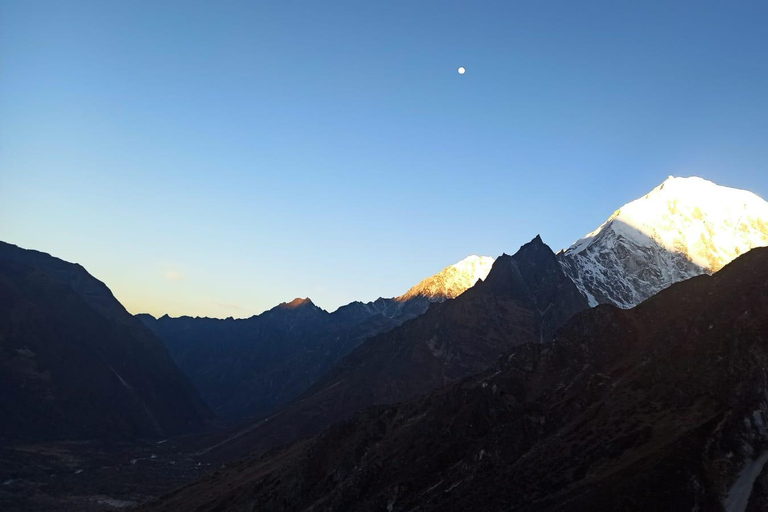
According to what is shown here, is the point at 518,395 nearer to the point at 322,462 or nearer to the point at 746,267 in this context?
the point at 322,462

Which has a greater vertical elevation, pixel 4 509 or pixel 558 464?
pixel 4 509

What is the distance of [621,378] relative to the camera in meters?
116

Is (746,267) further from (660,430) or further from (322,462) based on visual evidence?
(322,462)

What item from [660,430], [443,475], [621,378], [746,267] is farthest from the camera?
[746,267]

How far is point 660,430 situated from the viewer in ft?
301

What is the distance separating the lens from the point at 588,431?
9956 centimetres

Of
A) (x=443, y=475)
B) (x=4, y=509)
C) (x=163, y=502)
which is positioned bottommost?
(x=443, y=475)

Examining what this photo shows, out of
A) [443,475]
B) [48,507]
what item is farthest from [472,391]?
[48,507]

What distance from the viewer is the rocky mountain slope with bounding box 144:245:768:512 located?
80.6 m

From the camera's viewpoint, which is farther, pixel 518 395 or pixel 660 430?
pixel 518 395

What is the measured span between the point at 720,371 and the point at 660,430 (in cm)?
1958

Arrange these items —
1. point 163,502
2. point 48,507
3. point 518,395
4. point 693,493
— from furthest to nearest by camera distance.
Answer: point 48,507, point 163,502, point 518,395, point 693,493

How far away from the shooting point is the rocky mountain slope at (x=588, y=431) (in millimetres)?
80562

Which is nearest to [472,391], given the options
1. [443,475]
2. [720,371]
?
[443,475]
